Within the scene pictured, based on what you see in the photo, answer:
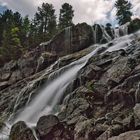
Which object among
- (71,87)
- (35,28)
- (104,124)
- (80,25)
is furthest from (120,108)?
(35,28)

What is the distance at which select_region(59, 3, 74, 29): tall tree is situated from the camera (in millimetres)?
62562

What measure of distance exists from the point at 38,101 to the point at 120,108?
906cm

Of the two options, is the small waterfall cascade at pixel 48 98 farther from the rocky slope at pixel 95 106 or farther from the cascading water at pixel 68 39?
the cascading water at pixel 68 39

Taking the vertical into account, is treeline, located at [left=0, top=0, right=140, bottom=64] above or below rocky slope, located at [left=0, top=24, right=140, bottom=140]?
above

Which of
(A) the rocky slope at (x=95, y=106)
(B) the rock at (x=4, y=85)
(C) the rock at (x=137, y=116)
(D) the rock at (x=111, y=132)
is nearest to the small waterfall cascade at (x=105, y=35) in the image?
(B) the rock at (x=4, y=85)

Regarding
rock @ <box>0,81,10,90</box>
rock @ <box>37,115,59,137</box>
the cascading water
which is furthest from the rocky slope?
the cascading water

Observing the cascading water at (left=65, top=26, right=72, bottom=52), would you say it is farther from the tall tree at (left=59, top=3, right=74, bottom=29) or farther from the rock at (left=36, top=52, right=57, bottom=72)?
the tall tree at (left=59, top=3, right=74, bottom=29)

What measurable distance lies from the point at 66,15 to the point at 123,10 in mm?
11243

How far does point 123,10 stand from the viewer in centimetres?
6006

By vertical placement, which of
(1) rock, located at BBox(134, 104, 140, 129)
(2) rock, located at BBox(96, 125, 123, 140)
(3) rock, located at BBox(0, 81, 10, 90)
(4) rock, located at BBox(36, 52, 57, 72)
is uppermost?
(4) rock, located at BBox(36, 52, 57, 72)

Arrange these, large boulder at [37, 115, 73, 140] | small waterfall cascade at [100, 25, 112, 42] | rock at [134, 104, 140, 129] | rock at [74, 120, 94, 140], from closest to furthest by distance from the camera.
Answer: rock at [134, 104, 140, 129] → rock at [74, 120, 94, 140] → large boulder at [37, 115, 73, 140] → small waterfall cascade at [100, 25, 112, 42]

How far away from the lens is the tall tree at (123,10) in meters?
59.9

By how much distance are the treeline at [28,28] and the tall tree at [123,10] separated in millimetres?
9306

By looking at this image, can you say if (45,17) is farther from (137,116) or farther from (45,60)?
(137,116)
